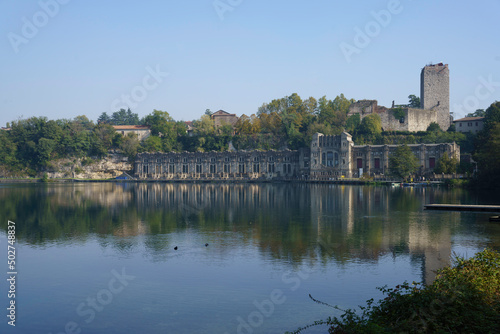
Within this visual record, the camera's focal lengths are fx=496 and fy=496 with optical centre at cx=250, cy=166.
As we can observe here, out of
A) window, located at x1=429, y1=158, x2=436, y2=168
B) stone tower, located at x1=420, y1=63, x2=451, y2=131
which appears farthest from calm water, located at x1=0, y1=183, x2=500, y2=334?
stone tower, located at x1=420, y1=63, x2=451, y2=131

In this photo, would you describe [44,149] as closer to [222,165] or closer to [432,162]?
[222,165]

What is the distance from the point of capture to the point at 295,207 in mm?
45688

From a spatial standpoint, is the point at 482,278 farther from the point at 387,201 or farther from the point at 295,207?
the point at 387,201

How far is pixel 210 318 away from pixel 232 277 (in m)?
4.23

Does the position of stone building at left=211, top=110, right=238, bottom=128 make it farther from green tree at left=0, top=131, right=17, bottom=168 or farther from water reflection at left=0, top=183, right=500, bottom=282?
water reflection at left=0, top=183, right=500, bottom=282

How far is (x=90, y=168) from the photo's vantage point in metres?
125

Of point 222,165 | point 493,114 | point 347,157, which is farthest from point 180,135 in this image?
point 493,114

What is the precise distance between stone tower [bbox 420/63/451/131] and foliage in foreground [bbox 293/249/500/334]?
9778 cm

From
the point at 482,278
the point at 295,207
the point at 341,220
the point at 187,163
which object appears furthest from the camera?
the point at 187,163

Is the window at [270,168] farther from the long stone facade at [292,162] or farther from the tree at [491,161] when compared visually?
the tree at [491,161]

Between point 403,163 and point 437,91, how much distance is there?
3014 centimetres

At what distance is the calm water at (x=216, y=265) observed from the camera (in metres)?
15.6

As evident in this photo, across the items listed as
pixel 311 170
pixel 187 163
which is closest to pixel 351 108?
pixel 311 170

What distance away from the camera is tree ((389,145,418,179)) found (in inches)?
3282
